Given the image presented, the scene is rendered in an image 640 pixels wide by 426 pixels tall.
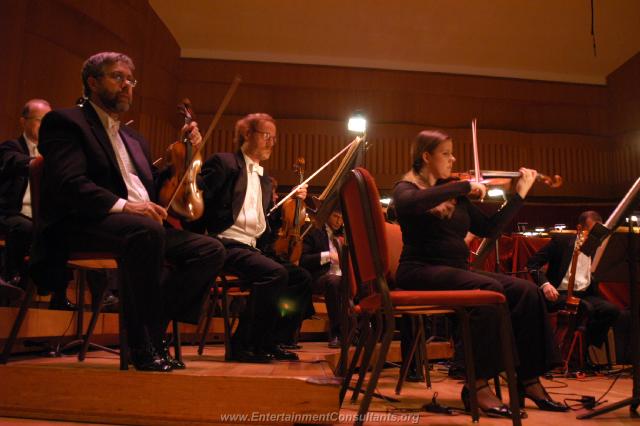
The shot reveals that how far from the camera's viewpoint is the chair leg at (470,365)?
1833mm

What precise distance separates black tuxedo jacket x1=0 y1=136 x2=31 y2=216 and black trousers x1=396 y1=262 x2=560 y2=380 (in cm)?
229

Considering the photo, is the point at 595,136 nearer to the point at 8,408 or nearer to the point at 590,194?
the point at 590,194

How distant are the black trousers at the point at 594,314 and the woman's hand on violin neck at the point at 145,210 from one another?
118 inches

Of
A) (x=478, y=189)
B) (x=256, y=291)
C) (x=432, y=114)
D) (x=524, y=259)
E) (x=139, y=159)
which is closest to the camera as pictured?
(x=478, y=189)

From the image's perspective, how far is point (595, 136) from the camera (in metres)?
8.66

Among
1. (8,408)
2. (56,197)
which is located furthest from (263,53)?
(8,408)

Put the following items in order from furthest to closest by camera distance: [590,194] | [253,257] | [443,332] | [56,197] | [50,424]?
[590,194], [443,332], [253,257], [56,197], [50,424]

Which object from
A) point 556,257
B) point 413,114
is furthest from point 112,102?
point 413,114

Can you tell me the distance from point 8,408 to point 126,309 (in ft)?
1.35

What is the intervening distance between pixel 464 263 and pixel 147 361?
45.9 inches

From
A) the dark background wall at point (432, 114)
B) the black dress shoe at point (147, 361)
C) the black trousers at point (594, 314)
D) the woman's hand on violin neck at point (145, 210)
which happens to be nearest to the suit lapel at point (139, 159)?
the woman's hand on violin neck at point (145, 210)

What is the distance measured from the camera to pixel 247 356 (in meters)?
2.60

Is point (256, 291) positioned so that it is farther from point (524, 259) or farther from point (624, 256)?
point (524, 259)

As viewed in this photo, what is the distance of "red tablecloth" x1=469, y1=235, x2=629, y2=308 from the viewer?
4.66 metres
